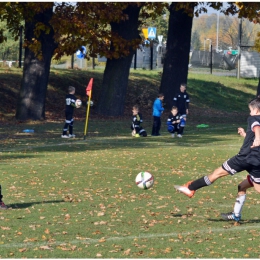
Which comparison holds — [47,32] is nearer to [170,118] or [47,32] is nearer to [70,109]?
[70,109]

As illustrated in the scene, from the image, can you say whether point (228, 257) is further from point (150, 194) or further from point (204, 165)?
point (204, 165)

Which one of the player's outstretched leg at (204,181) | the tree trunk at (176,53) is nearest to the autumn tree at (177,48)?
the tree trunk at (176,53)

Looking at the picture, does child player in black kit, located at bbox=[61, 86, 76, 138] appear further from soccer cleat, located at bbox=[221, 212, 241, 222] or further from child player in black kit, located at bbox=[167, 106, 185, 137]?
soccer cleat, located at bbox=[221, 212, 241, 222]

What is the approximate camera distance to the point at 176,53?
3600 cm

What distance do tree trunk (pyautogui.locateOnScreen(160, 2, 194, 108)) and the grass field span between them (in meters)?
10.9

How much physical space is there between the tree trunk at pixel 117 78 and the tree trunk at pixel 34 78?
3988 mm

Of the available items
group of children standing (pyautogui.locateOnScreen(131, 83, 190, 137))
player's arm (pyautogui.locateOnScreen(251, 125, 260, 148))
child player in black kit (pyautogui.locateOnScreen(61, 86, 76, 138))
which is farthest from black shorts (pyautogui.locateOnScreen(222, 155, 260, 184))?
group of children standing (pyautogui.locateOnScreen(131, 83, 190, 137))

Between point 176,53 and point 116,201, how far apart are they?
79.2 ft

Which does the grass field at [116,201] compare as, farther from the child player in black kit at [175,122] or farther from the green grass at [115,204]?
the child player in black kit at [175,122]

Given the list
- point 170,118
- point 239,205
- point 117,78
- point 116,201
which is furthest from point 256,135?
point 117,78

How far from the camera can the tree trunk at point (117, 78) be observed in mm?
33719

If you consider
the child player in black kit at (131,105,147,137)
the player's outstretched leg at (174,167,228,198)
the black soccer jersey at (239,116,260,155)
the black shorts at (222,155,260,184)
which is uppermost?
the black soccer jersey at (239,116,260,155)

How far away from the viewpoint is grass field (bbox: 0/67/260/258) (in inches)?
346

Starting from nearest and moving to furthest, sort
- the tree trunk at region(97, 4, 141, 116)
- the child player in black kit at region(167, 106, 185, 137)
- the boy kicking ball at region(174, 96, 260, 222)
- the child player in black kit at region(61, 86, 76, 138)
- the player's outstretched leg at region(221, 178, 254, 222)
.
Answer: the boy kicking ball at region(174, 96, 260, 222), the player's outstretched leg at region(221, 178, 254, 222), the child player in black kit at region(61, 86, 76, 138), the child player in black kit at region(167, 106, 185, 137), the tree trunk at region(97, 4, 141, 116)
